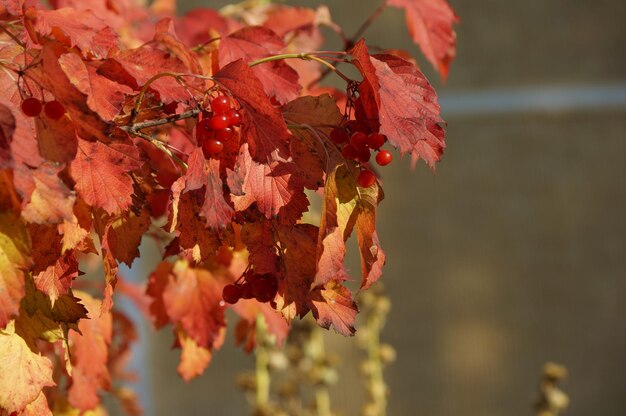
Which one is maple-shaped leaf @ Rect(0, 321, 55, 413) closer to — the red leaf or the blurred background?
the red leaf

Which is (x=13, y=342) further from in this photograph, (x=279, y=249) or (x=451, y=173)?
(x=451, y=173)

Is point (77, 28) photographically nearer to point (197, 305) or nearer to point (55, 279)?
point (55, 279)

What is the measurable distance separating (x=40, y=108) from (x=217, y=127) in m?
0.15

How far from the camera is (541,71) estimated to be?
2676 millimetres

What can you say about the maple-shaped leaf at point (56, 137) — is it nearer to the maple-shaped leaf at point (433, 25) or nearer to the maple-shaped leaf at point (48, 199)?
the maple-shaped leaf at point (48, 199)

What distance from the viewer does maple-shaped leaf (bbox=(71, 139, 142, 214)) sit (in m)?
0.75

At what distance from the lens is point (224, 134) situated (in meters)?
0.77

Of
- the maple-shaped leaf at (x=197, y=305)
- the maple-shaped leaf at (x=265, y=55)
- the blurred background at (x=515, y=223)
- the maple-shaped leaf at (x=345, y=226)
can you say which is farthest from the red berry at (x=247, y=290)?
the blurred background at (x=515, y=223)

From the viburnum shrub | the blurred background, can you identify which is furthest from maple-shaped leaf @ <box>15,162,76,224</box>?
the blurred background

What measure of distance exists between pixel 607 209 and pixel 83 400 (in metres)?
1.90

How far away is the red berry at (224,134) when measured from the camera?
77cm

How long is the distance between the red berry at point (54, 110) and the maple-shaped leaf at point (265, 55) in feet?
0.87

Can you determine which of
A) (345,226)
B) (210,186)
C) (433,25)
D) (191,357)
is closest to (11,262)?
(210,186)

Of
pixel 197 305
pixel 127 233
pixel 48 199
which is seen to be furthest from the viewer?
pixel 197 305
